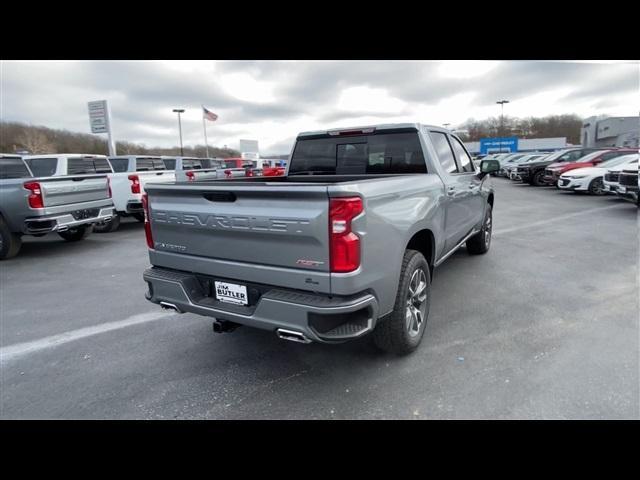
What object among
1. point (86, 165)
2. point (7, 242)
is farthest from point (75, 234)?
point (86, 165)

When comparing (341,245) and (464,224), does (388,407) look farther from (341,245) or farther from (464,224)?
(464,224)

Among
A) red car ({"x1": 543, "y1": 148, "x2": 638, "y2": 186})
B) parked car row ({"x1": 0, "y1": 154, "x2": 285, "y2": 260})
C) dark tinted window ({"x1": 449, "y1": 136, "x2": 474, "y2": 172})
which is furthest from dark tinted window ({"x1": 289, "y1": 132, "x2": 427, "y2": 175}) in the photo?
red car ({"x1": 543, "y1": 148, "x2": 638, "y2": 186})

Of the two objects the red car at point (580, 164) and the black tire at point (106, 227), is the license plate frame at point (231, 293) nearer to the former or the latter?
the black tire at point (106, 227)

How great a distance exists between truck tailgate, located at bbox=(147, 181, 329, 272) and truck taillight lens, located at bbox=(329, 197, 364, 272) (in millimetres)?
40

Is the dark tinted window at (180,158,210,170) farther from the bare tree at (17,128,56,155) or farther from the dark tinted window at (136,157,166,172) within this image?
the bare tree at (17,128,56,155)

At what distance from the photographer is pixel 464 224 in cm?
476

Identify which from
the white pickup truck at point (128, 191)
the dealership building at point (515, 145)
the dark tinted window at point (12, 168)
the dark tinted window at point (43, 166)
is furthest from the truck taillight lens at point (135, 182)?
the dealership building at point (515, 145)

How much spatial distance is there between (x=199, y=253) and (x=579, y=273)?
522 cm

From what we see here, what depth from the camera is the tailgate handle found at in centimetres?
260

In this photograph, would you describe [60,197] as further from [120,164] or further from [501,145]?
[501,145]

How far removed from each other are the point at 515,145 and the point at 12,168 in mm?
62645

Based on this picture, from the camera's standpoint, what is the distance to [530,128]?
76.7 meters

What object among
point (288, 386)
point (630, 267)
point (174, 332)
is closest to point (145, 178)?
point (174, 332)

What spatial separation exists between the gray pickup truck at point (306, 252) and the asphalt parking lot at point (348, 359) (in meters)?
0.39
